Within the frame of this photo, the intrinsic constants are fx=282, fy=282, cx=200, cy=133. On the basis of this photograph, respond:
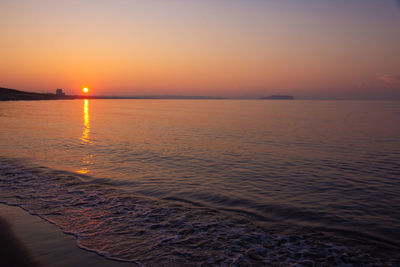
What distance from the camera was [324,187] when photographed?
13.5 m

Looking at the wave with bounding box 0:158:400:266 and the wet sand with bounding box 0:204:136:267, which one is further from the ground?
the wet sand with bounding box 0:204:136:267

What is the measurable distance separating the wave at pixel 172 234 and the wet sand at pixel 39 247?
0.84 ft

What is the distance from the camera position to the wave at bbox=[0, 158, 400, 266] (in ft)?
22.9

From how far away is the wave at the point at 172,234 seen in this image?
275 inches

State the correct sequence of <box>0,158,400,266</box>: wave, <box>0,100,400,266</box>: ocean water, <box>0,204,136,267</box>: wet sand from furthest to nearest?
<box>0,100,400,266</box>: ocean water, <box>0,158,400,266</box>: wave, <box>0,204,136,267</box>: wet sand

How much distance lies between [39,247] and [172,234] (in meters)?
3.38

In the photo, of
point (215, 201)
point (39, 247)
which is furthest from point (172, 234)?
point (215, 201)

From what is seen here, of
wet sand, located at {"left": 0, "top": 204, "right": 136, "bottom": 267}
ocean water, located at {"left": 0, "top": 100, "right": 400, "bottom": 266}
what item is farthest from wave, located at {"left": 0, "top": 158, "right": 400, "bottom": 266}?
wet sand, located at {"left": 0, "top": 204, "right": 136, "bottom": 267}

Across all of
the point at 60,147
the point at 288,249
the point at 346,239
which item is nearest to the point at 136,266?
the point at 288,249

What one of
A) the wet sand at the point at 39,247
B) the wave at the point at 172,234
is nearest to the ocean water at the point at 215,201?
the wave at the point at 172,234

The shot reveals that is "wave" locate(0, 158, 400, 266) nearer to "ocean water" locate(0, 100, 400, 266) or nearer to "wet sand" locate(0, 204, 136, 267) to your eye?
"ocean water" locate(0, 100, 400, 266)

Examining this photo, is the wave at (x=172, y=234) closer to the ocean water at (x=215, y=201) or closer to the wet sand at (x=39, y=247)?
the ocean water at (x=215, y=201)

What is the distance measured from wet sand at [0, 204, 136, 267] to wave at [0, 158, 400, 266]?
26 cm

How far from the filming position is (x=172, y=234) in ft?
26.8
